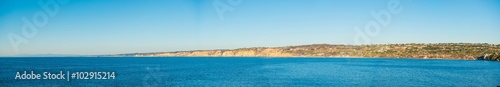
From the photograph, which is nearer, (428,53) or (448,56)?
(448,56)

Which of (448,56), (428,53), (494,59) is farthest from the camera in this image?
(428,53)

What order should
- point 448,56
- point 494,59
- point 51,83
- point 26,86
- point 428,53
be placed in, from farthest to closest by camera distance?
point 428,53
point 448,56
point 494,59
point 51,83
point 26,86

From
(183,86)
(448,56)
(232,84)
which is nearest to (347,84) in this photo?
(232,84)

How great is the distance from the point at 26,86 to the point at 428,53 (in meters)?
183

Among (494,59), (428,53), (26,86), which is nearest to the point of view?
(26,86)

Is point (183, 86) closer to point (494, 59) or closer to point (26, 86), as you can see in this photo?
point (26, 86)

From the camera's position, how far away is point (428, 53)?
643 ft

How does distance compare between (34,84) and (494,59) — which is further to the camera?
(494,59)

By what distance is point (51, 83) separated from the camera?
168ft

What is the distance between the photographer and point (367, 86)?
49.8 metres

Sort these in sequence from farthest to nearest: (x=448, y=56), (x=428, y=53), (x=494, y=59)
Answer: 1. (x=428, y=53)
2. (x=448, y=56)
3. (x=494, y=59)

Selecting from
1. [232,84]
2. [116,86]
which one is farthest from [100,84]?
[232,84]

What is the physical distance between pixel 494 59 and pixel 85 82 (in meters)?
140

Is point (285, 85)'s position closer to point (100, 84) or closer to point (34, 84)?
point (100, 84)
